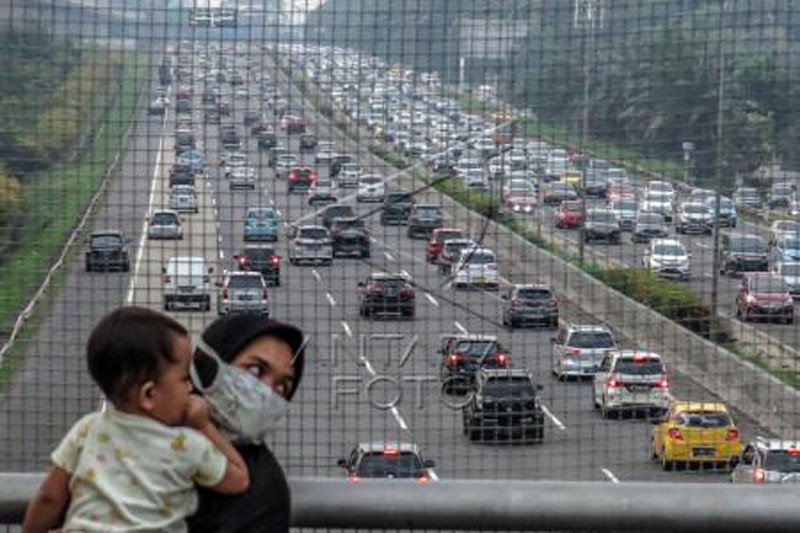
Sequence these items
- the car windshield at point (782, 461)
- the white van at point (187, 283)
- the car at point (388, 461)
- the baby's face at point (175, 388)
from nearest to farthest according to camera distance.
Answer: the baby's face at point (175, 388)
the white van at point (187, 283)
the car at point (388, 461)
the car windshield at point (782, 461)

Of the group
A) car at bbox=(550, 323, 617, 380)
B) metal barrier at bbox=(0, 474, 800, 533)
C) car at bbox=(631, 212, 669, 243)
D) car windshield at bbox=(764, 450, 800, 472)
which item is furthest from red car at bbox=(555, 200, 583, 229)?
metal barrier at bbox=(0, 474, 800, 533)

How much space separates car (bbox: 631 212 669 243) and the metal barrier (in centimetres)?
195

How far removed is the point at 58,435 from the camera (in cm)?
506

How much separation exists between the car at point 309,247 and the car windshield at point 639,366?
3.16 feet

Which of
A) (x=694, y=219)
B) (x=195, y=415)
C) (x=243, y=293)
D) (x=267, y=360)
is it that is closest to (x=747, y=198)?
(x=694, y=219)

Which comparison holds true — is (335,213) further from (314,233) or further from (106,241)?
(106,241)

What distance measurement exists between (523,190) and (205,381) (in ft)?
8.48

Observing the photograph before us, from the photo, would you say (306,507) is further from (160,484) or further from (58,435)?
(58,435)

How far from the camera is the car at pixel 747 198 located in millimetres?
5722

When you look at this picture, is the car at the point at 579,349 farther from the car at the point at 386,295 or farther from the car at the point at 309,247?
the car at the point at 309,247

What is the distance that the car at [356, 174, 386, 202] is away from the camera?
561 cm

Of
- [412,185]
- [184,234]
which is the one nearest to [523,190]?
[412,185]

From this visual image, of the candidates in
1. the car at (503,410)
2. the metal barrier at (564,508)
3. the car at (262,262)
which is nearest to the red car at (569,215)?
the car at (503,410)

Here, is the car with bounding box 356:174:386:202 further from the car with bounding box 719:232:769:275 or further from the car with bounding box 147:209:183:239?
the car with bounding box 719:232:769:275
